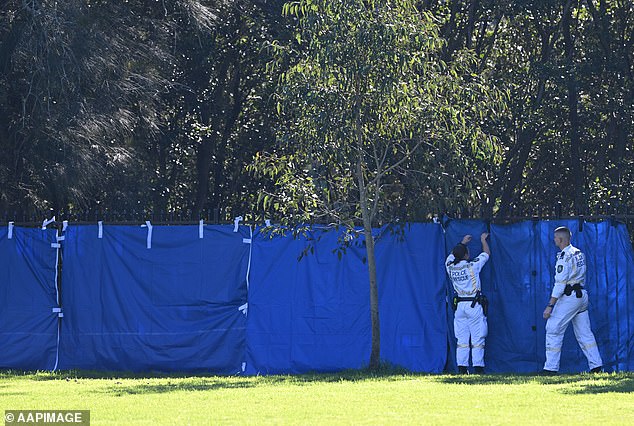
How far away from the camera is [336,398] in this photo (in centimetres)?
1038

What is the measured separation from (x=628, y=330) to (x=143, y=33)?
9570 millimetres

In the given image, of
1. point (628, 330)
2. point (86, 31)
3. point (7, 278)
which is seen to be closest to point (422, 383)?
point (628, 330)

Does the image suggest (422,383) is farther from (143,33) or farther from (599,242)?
(143,33)

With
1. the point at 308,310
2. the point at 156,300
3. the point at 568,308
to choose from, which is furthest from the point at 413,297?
the point at 156,300

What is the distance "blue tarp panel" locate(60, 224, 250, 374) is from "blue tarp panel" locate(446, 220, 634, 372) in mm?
2988

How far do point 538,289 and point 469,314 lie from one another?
986mm

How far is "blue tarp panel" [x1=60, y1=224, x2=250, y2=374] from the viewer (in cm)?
1402

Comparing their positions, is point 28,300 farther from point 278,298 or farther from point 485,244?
point 485,244

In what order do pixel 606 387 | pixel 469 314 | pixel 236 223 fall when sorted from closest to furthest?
pixel 606 387 → pixel 469 314 → pixel 236 223

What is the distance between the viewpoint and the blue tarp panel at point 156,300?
14023 millimetres

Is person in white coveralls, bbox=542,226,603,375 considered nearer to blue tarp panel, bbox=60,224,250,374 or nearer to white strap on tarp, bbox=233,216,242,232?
blue tarp panel, bbox=60,224,250,374

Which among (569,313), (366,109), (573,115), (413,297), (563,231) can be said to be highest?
(573,115)

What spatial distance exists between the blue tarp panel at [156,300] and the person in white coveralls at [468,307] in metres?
2.84

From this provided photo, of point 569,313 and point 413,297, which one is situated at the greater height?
point 413,297
